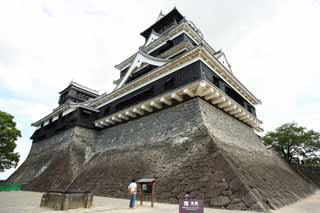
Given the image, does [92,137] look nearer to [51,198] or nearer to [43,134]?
[43,134]

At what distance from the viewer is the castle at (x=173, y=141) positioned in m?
6.97

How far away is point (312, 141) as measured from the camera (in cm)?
2188

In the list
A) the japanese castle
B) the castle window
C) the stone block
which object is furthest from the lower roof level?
the stone block

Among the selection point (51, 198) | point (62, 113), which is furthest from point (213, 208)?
point (62, 113)

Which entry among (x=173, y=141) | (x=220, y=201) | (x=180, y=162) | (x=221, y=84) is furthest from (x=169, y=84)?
(x=220, y=201)

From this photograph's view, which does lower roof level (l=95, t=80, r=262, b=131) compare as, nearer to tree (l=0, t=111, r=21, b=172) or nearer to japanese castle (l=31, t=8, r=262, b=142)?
japanese castle (l=31, t=8, r=262, b=142)

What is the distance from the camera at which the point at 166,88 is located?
38.0 feet

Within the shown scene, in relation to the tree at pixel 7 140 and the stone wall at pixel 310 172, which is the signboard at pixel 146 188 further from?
the tree at pixel 7 140

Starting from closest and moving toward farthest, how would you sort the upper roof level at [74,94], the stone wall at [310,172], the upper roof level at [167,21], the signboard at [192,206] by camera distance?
the signboard at [192,206]
the stone wall at [310,172]
the upper roof level at [167,21]
the upper roof level at [74,94]

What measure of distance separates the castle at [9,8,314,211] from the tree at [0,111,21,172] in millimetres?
1435

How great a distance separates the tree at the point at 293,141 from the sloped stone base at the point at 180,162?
41.3 ft

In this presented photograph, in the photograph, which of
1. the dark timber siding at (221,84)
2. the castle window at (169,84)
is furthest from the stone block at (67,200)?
the dark timber siding at (221,84)

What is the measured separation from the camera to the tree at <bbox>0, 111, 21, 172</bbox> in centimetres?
1825

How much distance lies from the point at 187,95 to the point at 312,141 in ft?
67.0
